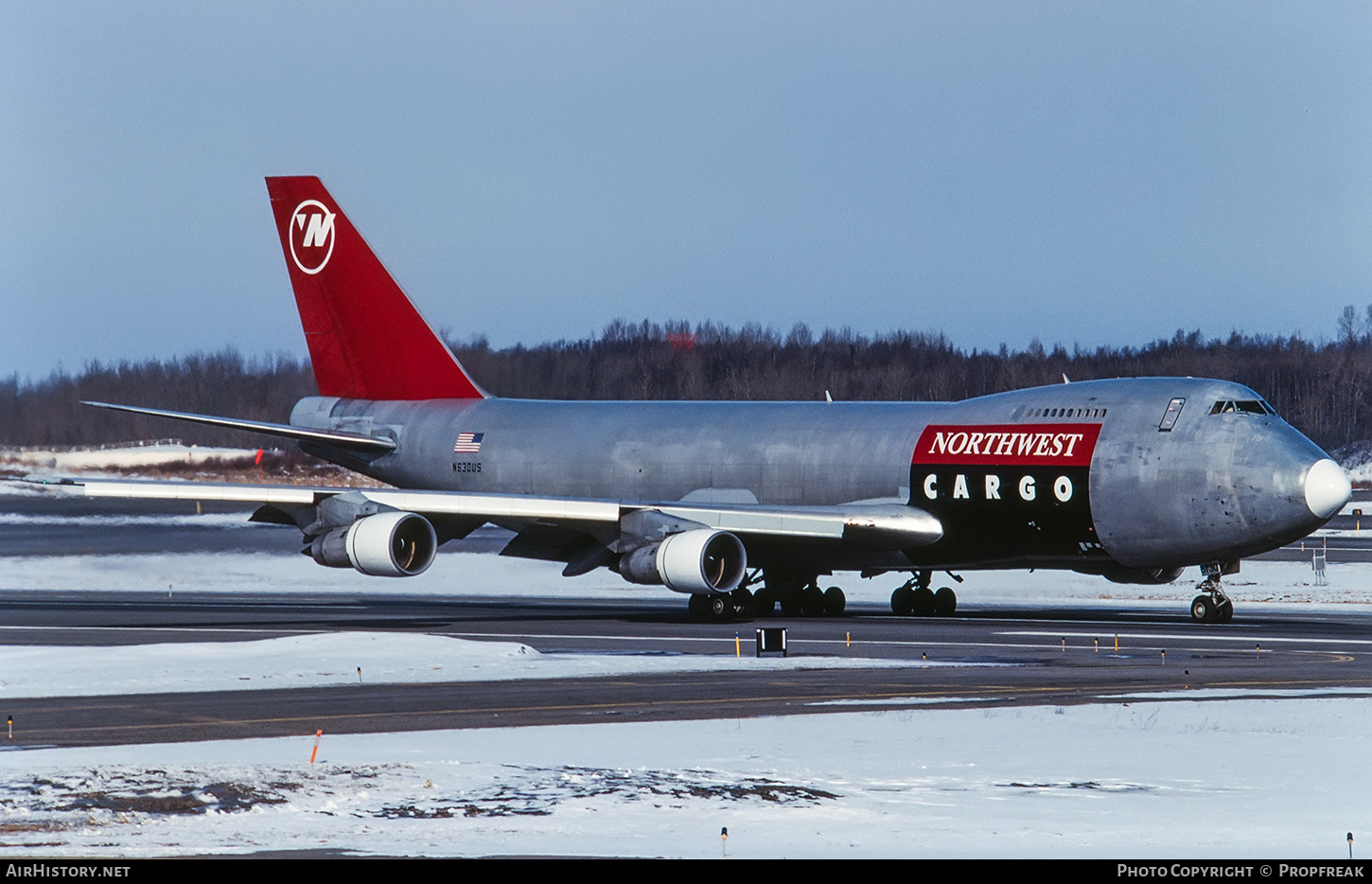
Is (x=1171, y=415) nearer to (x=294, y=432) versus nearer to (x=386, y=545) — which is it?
(x=386, y=545)

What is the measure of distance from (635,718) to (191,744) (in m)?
4.67

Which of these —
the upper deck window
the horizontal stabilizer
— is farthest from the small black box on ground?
the horizontal stabilizer

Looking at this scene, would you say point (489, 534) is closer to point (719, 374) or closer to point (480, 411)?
point (719, 374)

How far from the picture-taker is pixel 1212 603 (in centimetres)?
3400

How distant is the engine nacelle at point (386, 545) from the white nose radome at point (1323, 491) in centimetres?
1611

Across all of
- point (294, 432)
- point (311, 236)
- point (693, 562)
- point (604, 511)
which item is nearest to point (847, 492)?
point (693, 562)

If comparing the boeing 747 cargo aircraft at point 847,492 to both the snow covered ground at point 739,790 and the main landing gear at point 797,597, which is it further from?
the snow covered ground at point 739,790

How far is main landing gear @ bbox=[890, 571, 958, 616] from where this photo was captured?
3847 centimetres

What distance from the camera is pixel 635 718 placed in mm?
19578

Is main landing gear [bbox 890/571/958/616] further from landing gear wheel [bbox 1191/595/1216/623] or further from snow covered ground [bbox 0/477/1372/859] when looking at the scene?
snow covered ground [bbox 0/477/1372/859]

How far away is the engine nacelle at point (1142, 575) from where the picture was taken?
35.8m

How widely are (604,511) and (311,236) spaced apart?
14.5 meters

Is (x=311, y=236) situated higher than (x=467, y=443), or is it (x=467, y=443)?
(x=311, y=236)

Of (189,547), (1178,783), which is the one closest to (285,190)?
(189,547)
